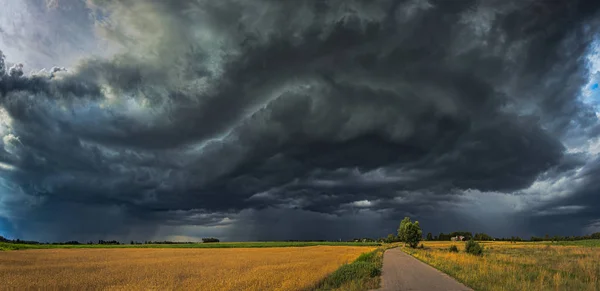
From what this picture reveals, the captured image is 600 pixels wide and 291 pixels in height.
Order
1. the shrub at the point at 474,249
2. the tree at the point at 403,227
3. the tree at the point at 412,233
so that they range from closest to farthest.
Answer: the shrub at the point at 474,249 < the tree at the point at 412,233 < the tree at the point at 403,227

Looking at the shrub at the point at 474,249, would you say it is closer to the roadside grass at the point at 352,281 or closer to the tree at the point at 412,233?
the roadside grass at the point at 352,281

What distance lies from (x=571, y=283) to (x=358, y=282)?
35.6 feet

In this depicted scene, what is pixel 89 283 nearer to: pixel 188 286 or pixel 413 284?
pixel 188 286

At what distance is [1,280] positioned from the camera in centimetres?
2422

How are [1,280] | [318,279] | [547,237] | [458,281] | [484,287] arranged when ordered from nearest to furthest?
[484,287], [458,281], [318,279], [1,280], [547,237]

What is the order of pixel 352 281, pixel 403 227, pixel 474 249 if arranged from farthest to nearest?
pixel 403 227 < pixel 474 249 < pixel 352 281

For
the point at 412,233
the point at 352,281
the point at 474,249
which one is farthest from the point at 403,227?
the point at 352,281

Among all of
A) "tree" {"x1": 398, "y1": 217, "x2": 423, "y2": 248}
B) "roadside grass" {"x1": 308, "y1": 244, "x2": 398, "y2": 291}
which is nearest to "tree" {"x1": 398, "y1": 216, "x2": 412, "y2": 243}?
"tree" {"x1": 398, "y1": 217, "x2": 423, "y2": 248}

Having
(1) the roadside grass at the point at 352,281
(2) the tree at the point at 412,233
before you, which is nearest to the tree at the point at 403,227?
(2) the tree at the point at 412,233

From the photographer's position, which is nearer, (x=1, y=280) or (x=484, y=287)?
(x=484, y=287)

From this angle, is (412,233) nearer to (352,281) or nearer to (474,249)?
(474,249)

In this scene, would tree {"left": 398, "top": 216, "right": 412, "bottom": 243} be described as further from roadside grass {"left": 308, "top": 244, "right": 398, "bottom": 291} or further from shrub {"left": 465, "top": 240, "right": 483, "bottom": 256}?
roadside grass {"left": 308, "top": 244, "right": 398, "bottom": 291}

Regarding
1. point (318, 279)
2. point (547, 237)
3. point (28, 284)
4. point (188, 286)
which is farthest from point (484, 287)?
point (547, 237)

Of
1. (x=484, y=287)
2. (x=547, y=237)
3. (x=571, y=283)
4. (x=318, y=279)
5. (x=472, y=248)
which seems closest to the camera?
(x=484, y=287)
